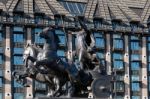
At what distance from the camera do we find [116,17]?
92125 millimetres

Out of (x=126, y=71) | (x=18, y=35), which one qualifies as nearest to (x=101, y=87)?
(x=18, y=35)

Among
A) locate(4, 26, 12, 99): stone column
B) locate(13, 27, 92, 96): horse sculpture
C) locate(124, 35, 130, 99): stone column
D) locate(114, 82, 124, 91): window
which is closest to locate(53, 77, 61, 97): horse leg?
locate(13, 27, 92, 96): horse sculpture

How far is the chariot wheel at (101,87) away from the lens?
1072 inches

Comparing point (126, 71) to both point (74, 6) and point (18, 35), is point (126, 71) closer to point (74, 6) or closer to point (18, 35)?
point (74, 6)

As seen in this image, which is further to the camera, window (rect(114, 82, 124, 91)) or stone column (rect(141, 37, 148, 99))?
stone column (rect(141, 37, 148, 99))

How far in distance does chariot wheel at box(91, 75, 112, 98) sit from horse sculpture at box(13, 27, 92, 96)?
84cm

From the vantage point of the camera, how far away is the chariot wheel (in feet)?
89.4

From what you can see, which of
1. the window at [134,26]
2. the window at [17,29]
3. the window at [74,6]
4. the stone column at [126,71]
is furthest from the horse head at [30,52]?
the window at [134,26]

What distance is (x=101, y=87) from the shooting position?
2734 centimetres

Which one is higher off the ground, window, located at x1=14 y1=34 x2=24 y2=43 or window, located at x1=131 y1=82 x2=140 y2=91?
window, located at x1=14 y1=34 x2=24 y2=43

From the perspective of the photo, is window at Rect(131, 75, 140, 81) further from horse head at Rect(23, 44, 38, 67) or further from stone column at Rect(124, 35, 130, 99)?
horse head at Rect(23, 44, 38, 67)

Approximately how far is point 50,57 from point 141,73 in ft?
214

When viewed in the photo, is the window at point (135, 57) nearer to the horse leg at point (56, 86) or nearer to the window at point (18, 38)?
the window at point (18, 38)

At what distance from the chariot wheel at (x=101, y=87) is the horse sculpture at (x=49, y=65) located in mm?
837
